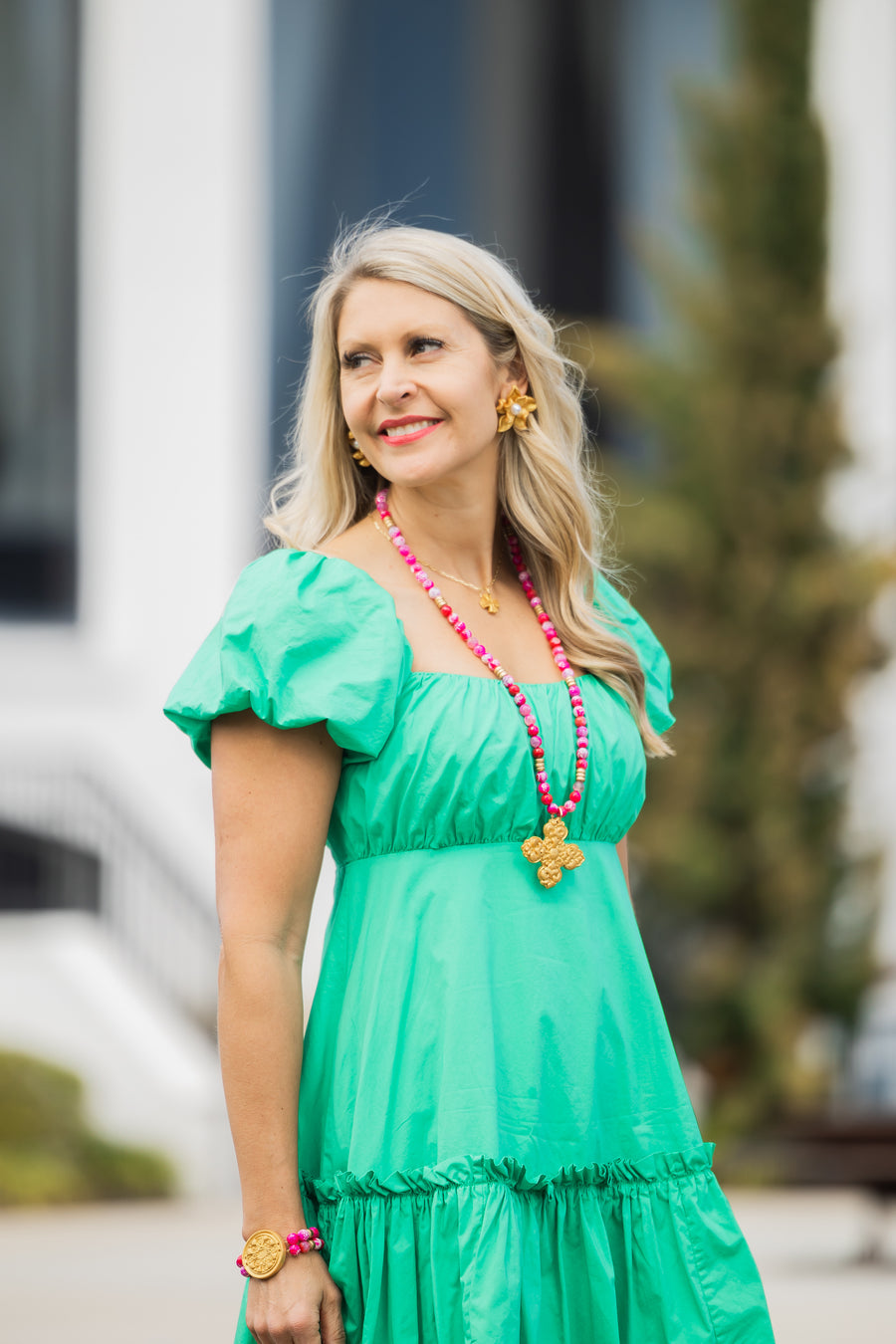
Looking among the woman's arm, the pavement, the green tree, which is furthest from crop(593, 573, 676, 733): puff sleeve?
the green tree

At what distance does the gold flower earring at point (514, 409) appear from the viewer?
2725mm

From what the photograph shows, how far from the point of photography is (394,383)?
2.54 metres

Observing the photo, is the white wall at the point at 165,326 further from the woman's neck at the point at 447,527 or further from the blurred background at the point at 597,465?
the woman's neck at the point at 447,527

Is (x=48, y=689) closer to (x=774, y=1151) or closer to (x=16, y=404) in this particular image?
(x=16, y=404)

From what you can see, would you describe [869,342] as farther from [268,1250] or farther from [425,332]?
[268,1250]

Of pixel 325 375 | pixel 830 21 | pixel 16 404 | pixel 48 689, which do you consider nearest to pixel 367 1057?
pixel 325 375

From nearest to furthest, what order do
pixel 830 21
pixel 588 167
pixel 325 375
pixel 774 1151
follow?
1. pixel 325 375
2. pixel 774 1151
3. pixel 830 21
4. pixel 588 167

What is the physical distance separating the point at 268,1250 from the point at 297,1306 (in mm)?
75

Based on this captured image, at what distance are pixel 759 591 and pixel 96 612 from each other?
4919 mm

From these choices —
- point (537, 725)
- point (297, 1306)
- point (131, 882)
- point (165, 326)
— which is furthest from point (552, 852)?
point (165, 326)

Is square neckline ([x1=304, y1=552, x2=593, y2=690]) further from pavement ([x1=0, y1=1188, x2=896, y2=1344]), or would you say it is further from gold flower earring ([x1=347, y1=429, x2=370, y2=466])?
pavement ([x1=0, y1=1188, x2=896, y2=1344])

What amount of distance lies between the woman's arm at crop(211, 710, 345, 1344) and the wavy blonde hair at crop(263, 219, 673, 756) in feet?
1.17

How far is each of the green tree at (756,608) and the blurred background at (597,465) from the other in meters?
0.02

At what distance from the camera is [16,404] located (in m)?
13.7
